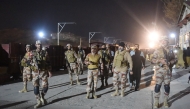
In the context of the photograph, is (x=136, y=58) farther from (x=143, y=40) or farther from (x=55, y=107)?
(x=143, y=40)

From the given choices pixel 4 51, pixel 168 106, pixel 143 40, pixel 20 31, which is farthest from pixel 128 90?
pixel 20 31

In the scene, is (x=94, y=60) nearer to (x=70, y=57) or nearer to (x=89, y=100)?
(x=89, y=100)

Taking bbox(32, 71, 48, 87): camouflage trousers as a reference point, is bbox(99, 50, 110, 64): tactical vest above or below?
above

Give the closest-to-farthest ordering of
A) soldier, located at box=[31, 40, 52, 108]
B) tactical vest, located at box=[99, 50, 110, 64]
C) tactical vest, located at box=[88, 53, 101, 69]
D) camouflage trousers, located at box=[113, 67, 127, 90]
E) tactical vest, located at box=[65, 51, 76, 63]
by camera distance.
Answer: soldier, located at box=[31, 40, 52, 108]
tactical vest, located at box=[88, 53, 101, 69]
camouflage trousers, located at box=[113, 67, 127, 90]
tactical vest, located at box=[99, 50, 110, 64]
tactical vest, located at box=[65, 51, 76, 63]

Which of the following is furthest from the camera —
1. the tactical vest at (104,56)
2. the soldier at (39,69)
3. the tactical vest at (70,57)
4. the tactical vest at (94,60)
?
the tactical vest at (70,57)


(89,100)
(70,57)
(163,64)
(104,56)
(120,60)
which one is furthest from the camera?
(70,57)

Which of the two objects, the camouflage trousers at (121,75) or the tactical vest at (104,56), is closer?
the camouflage trousers at (121,75)

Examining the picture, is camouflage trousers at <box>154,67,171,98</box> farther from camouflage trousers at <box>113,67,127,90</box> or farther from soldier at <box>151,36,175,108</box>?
camouflage trousers at <box>113,67,127,90</box>

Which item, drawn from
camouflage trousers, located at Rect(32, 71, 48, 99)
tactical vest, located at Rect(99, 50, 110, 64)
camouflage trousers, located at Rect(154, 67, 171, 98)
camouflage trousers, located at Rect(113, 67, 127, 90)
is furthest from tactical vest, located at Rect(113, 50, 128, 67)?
camouflage trousers, located at Rect(32, 71, 48, 99)

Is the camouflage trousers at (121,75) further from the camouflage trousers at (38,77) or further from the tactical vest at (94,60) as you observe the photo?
the camouflage trousers at (38,77)

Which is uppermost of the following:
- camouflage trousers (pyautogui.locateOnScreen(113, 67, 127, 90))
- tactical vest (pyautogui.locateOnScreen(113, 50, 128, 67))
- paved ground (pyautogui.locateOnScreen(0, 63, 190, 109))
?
tactical vest (pyautogui.locateOnScreen(113, 50, 128, 67))

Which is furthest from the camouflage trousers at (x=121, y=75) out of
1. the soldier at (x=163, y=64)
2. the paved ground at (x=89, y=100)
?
the soldier at (x=163, y=64)

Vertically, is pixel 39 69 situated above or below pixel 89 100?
above

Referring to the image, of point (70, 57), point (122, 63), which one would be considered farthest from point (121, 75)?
point (70, 57)
